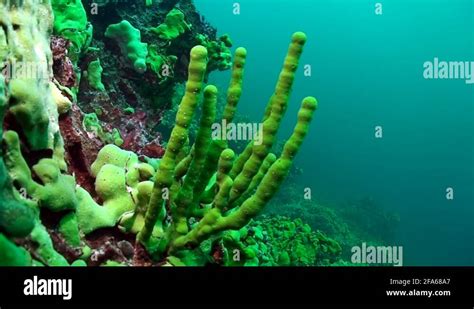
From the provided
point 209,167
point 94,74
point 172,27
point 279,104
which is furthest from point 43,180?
point 172,27

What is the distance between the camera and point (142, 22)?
672cm

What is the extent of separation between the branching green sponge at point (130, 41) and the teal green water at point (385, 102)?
72.6 ft

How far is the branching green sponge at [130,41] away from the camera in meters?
5.34

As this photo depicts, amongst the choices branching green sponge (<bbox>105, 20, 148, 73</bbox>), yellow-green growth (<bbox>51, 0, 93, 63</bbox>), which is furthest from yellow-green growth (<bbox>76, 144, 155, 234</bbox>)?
branching green sponge (<bbox>105, 20, 148, 73</bbox>)

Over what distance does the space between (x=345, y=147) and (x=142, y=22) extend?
2374 inches

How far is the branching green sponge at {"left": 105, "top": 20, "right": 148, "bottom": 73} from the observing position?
534 cm

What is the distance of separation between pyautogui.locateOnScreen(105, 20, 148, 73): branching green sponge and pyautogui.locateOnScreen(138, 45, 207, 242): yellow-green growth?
10.4 ft

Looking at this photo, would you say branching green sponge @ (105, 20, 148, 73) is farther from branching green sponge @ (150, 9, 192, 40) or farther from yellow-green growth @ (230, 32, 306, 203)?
yellow-green growth @ (230, 32, 306, 203)

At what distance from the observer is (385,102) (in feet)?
299

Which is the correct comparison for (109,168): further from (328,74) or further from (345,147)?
(328,74)

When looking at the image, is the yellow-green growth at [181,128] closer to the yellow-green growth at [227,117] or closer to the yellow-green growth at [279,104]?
the yellow-green growth at [227,117]

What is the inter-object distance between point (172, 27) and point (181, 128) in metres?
4.39

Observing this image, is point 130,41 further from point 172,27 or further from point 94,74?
point 172,27

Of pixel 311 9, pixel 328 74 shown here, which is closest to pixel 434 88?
pixel 328 74
